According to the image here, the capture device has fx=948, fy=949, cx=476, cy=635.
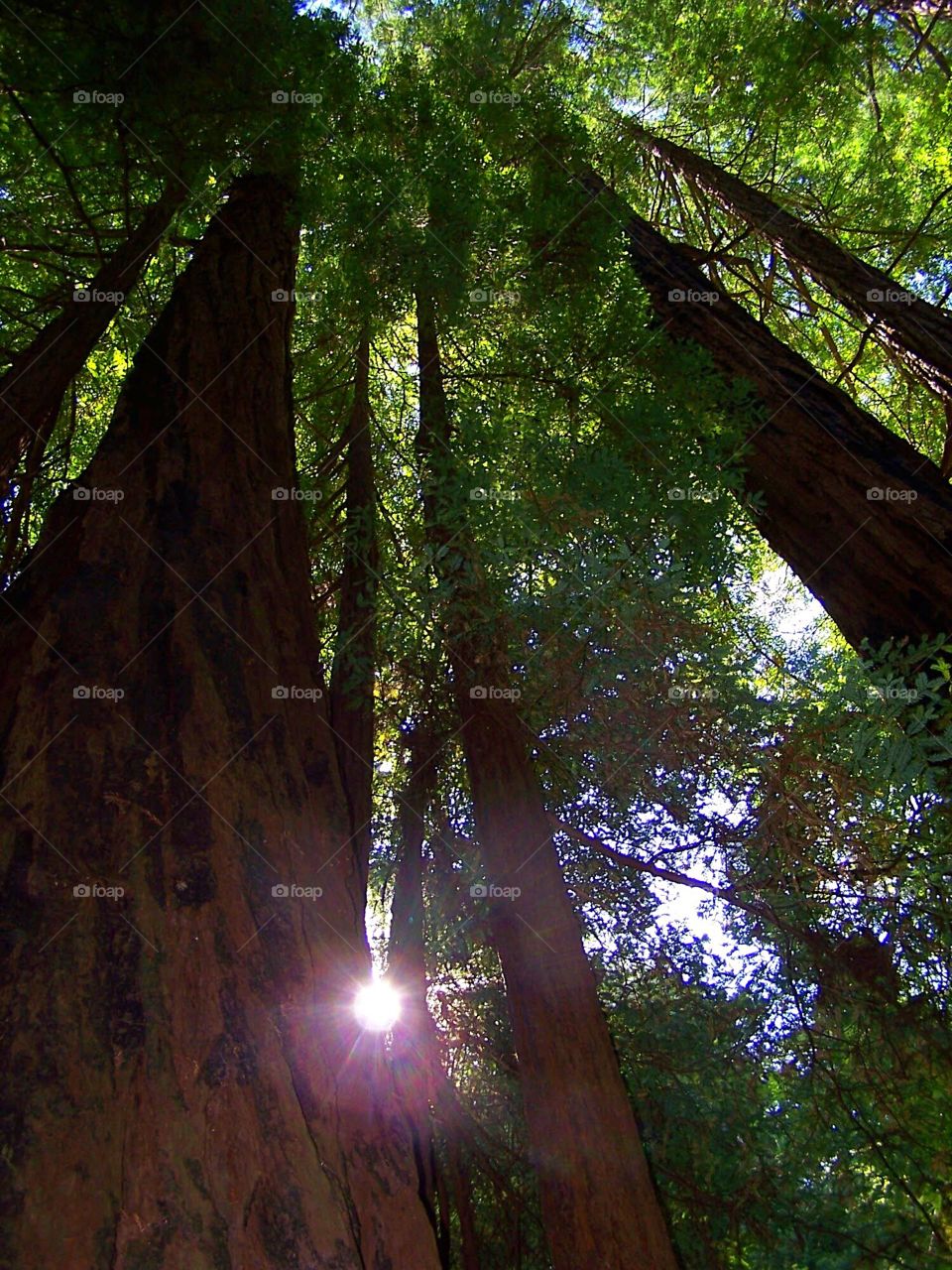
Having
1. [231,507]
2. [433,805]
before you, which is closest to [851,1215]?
[433,805]

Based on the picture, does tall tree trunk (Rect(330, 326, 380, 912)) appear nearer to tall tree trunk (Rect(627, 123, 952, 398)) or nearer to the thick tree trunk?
the thick tree trunk

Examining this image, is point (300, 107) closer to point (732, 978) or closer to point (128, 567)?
point (128, 567)

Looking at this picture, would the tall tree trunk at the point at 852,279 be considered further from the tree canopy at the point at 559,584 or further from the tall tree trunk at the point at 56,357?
the tall tree trunk at the point at 56,357

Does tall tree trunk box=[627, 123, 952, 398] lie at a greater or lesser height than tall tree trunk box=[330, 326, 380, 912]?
greater

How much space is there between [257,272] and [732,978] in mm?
3943

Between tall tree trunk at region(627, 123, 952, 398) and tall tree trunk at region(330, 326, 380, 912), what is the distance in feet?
11.1

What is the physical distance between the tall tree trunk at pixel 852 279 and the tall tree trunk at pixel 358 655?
133 inches

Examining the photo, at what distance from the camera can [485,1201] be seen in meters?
4.06

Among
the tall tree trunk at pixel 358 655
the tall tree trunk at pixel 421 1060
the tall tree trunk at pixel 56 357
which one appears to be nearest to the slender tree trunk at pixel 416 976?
the tall tree trunk at pixel 421 1060

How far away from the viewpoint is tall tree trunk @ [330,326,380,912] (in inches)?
147

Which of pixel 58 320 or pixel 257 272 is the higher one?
pixel 257 272

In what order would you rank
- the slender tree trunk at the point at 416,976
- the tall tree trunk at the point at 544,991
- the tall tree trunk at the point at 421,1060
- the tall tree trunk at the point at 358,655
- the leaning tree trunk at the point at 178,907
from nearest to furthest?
1. the leaning tree trunk at the point at 178,907
2. the tall tree trunk at the point at 544,991
3. the slender tree trunk at the point at 416,976
4. the tall tree trunk at the point at 421,1060
5. the tall tree trunk at the point at 358,655

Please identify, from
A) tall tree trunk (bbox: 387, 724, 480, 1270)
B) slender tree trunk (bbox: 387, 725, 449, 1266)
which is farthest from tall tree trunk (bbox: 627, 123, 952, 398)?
tall tree trunk (bbox: 387, 724, 480, 1270)

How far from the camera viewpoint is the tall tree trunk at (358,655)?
374 cm
